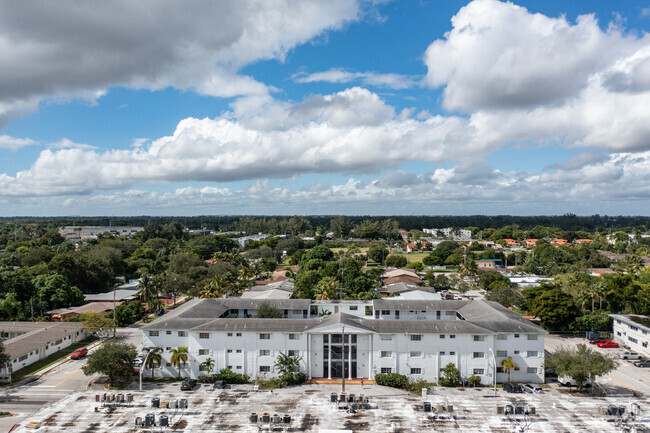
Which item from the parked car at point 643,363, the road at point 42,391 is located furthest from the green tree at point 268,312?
the parked car at point 643,363

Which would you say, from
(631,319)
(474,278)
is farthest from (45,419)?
(474,278)

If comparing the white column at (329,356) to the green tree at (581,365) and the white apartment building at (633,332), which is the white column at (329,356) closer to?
the green tree at (581,365)

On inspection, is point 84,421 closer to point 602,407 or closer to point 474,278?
point 602,407

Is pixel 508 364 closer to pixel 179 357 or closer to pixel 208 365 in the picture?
pixel 208 365

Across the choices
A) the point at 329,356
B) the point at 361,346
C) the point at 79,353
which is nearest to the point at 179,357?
the point at 329,356

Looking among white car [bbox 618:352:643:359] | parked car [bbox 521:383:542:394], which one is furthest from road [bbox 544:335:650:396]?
parked car [bbox 521:383:542:394]

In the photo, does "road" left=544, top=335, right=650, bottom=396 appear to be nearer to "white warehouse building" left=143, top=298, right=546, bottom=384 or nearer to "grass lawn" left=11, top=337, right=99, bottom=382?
"white warehouse building" left=143, top=298, right=546, bottom=384
